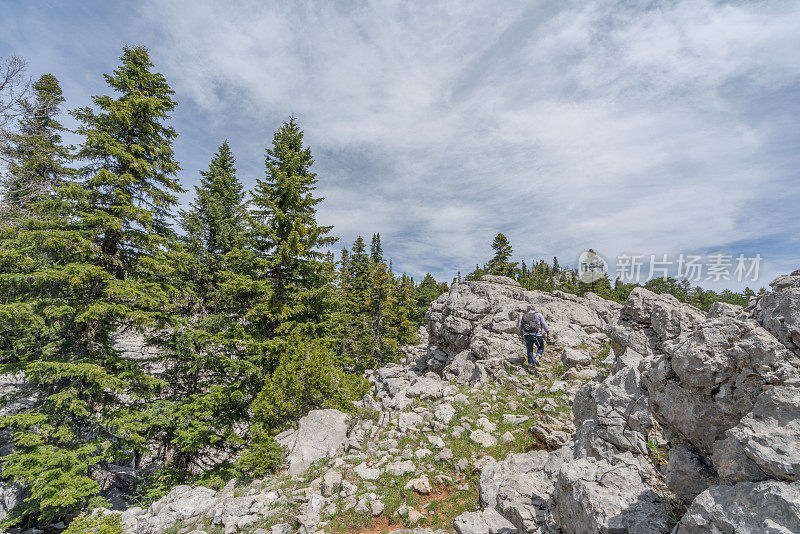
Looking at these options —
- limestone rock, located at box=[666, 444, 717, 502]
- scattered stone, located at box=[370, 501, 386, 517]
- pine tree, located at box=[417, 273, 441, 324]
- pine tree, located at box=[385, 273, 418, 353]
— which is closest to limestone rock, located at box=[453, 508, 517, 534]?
scattered stone, located at box=[370, 501, 386, 517]

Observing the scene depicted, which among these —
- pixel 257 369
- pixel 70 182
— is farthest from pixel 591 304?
pixel 70 182

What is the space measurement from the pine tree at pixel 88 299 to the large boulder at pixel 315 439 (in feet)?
20.0

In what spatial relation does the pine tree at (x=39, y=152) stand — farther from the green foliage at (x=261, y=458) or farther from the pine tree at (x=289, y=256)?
the green foliage at (x=261, y=458)

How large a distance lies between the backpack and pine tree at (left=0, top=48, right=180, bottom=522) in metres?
15.8

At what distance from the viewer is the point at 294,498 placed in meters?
7.41

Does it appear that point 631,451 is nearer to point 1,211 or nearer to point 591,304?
point 1,211

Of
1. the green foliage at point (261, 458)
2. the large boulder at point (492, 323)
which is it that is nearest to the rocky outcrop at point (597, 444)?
the green foliage at point (261, 458)

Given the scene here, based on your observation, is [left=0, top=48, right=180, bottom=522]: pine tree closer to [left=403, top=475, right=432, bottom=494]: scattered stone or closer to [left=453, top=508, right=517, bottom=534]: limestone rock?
[left=403, top=475, right=432, bottom=494]: scattered stone

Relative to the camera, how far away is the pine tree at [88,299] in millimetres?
9594

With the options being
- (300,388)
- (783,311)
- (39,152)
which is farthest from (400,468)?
(39,152)

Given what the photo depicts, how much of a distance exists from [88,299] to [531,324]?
59.3 ft

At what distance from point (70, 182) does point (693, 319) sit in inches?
813

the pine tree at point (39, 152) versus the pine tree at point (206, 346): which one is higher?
the pine tree at point (39, 152)

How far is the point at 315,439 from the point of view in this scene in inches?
386
